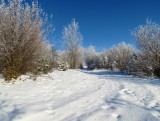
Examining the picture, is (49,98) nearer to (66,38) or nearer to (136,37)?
(136,37)

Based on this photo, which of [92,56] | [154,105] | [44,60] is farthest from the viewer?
[92,56]

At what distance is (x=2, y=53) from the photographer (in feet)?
31.8

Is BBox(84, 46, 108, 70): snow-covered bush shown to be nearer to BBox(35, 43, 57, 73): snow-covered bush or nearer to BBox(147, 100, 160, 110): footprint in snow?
BBox(35, 43, 57, 73): snow-covered bush

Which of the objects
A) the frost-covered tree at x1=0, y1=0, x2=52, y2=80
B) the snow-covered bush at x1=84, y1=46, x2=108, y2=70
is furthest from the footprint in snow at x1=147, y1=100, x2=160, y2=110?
the snow-covered bush at x1=84, y1=46, x2=108, y2=70

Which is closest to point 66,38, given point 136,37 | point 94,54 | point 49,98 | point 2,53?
point 136,37

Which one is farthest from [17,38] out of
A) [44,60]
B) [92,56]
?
[92,56]

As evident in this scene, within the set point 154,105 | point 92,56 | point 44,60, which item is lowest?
point 154,105

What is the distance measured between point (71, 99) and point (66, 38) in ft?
102

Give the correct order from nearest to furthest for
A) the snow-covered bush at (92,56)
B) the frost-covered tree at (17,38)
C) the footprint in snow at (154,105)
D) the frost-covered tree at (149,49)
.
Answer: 1. the footprint in snow at (154,105)
2. the frost-covered tree at (17,38)
3. the frost-covered tree at (149,49)
4. the snow-covered bush at (92,56)

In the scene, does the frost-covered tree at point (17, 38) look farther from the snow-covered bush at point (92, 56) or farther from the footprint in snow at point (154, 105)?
the snow-covered bush at point (92, 56)

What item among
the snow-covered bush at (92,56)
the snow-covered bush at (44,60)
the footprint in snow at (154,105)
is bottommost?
the footprint in snow at (154,105)

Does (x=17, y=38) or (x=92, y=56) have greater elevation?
(x=92, y=56)

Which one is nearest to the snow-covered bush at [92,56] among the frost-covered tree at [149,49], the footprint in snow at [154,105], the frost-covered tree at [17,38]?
the frost-covered tree at [149,49]

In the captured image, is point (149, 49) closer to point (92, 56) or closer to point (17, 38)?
point (17, 38)
